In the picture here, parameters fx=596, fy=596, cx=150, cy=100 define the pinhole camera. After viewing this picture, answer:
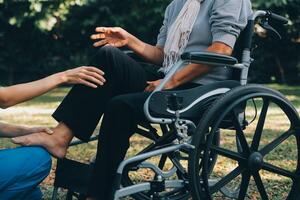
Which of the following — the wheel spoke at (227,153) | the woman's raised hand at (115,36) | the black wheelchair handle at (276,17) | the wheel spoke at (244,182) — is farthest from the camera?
the woman's raised hand at (115,36)

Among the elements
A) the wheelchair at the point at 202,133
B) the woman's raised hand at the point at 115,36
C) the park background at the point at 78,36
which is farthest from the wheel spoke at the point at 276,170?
the park background at the point at 78,36

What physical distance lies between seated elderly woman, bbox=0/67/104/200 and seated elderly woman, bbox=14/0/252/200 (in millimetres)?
86

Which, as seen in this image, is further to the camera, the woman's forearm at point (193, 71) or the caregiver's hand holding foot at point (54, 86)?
the woman's forearm at point (193, 71)

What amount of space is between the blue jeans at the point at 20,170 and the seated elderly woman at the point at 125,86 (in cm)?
24

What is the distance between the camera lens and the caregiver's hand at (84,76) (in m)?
2.56

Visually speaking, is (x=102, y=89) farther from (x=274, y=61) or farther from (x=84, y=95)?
(x=274, y=61)

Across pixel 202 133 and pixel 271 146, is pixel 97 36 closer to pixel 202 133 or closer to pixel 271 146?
pixel 202 133

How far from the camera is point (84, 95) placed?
266cm

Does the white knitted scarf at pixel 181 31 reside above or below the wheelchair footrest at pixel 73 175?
above

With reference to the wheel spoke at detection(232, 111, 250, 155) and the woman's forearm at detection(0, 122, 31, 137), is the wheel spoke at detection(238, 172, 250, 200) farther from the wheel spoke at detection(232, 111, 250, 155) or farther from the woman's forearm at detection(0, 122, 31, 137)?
the woman's forearm at detection(0, 122, 31, 137)

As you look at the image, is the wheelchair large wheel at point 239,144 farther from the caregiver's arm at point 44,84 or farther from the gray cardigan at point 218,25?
the caregiver's arm at point 44,84

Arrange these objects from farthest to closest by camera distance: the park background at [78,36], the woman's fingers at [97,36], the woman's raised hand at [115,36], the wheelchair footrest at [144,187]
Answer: the park background at [78,36], the woman's raised hand at [115,36], the woman's fingers at [97,36], the wheelchair footrest at [144,187]

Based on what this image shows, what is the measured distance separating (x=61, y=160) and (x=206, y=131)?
69 centimetres

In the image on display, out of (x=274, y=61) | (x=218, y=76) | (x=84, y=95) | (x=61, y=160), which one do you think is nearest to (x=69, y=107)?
(x=84, y=95)
